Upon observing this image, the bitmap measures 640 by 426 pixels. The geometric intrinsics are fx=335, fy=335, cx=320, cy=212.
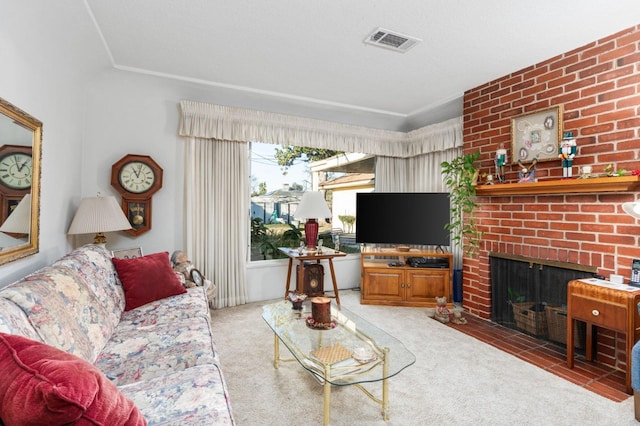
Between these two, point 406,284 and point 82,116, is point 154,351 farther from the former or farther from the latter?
point 406,284

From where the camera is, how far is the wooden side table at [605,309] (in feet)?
6.96

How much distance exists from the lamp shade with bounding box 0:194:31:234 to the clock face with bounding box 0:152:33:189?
0.10m

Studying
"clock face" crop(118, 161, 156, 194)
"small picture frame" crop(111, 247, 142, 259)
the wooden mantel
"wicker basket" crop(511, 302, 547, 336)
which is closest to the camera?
the wooden mantel

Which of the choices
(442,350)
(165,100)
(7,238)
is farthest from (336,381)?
(165,100)

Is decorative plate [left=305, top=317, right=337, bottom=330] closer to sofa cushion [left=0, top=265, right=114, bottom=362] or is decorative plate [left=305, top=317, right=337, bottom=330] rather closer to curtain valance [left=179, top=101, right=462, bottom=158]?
sofa cushion [left=0, top=265, right=114, bottom=362]

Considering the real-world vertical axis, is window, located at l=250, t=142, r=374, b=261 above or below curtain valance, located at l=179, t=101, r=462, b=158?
below

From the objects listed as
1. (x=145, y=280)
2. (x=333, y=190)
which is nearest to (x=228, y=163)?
(x=333, y=190)

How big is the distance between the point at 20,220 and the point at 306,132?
298 cm

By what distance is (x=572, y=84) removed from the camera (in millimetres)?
2779

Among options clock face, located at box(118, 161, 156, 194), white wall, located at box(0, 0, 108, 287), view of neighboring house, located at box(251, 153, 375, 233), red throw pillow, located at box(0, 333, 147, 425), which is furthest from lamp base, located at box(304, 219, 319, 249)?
red throw pillow, located at box(0, 333, 147, 425)

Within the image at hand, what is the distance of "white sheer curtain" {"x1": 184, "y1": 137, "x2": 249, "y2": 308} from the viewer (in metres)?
3.64

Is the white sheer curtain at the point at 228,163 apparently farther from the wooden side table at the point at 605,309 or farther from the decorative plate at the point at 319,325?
the wooden side table at the point at 605,309

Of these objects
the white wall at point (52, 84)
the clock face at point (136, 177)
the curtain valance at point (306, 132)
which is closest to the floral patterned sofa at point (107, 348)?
the white wall at point (52, 84)

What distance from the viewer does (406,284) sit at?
3961 mm
